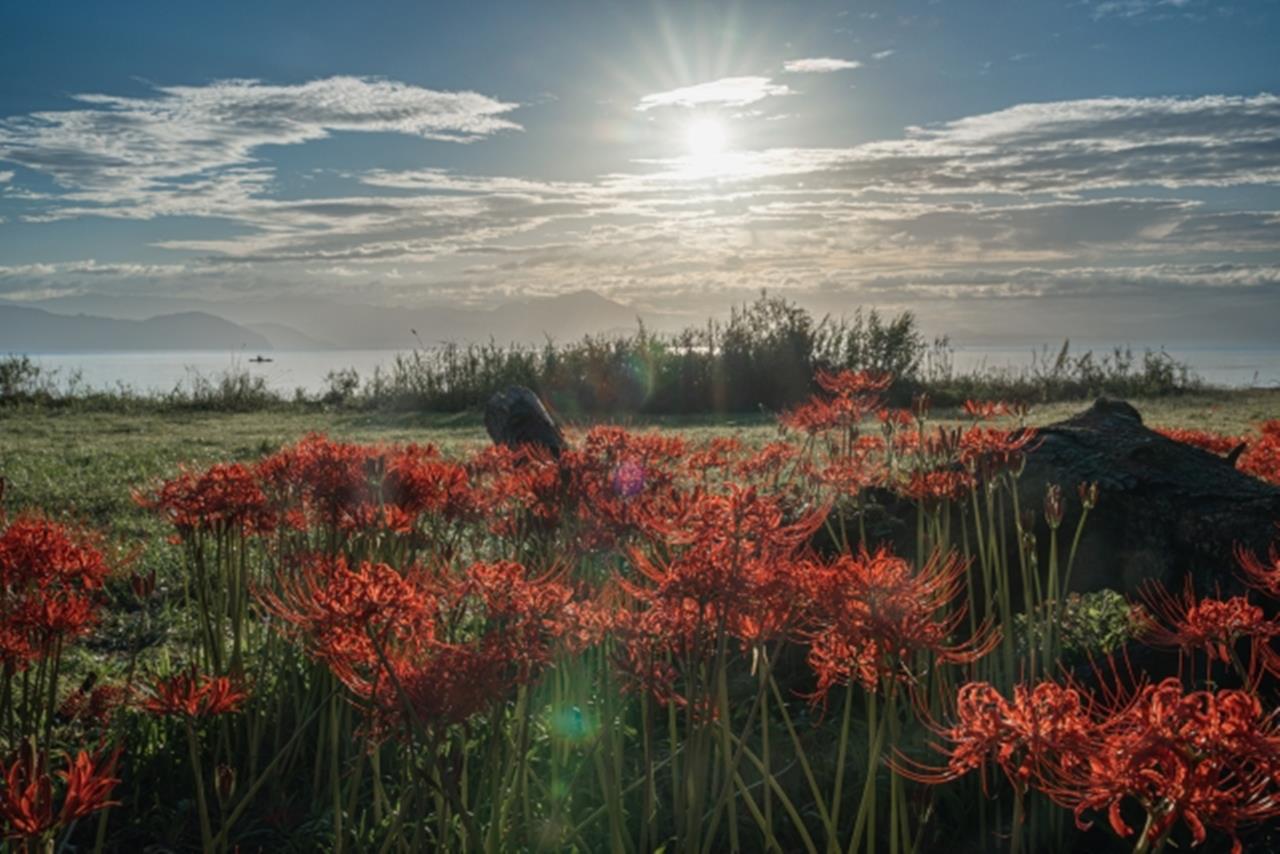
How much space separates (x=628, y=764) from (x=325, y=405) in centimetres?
2229

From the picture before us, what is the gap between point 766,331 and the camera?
2362 centimetres

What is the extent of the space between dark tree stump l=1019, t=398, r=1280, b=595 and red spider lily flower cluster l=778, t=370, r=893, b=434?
1.03 metres

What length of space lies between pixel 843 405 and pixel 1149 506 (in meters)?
1.62

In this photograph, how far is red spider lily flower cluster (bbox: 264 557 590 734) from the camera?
211 centimetres

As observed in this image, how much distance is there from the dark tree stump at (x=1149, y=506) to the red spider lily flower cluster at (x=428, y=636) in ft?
11.0

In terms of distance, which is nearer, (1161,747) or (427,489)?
(1161,747)

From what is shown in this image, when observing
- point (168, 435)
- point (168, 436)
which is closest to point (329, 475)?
Result: point (168, 436)

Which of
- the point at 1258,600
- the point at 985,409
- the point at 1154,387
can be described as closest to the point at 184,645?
the point at 985,409

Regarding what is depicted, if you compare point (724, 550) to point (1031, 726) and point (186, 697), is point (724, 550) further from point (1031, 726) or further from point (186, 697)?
point (186, 697)

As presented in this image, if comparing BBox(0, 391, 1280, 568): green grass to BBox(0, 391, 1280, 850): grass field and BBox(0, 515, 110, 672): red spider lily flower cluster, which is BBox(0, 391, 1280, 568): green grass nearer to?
BBox(0, 391, 1280, 850): grass field

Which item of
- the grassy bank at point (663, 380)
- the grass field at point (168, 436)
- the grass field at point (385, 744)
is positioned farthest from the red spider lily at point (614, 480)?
the grassy bank at point (663, 380)

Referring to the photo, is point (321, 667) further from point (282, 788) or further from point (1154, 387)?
point (1154, 387)

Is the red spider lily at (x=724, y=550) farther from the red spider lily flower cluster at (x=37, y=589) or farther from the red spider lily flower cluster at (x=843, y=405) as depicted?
the red spider lily flower cluster at (x=843, y=405)

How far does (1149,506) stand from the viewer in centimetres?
496
